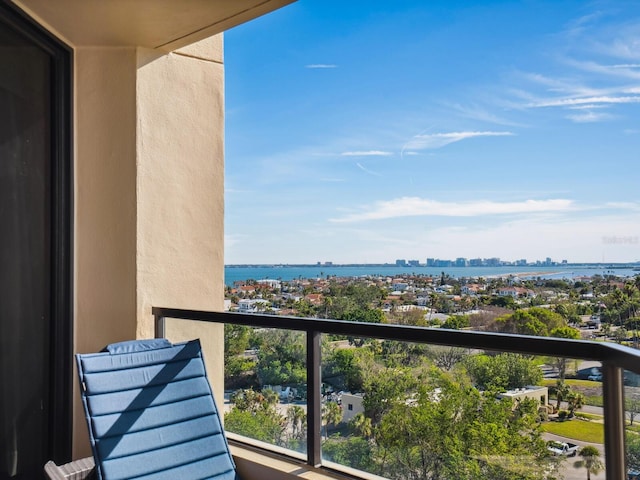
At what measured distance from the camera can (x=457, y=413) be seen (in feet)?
7.97

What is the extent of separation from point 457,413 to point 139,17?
278cm

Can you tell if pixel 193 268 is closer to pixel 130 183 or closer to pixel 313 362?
pixel 130 183

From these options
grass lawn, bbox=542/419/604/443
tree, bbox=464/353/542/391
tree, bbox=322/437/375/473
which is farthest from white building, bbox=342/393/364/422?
grass lawn, bbox=542/419/604/443

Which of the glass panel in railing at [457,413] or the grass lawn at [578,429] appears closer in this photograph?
the grass lawn at [578,429]

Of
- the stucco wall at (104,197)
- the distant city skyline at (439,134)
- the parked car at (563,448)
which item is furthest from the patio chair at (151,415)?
the distant city skyline at (439,134)

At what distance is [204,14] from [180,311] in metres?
1.85

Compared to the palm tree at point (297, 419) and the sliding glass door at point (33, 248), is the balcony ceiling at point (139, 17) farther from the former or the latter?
the palm tree at point (297, 419)

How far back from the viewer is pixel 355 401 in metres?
2.76

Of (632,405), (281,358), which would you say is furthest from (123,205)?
(632,405)

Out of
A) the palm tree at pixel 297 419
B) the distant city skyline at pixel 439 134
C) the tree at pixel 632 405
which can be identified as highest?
the distant city skyline at pixel 439 134

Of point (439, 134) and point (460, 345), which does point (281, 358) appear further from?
point (439, 134)

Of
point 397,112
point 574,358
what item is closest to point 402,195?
point 397,112

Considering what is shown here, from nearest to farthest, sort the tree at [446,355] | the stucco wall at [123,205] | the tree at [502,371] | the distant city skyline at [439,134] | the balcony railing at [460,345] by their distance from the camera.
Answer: the balcony railing at [460,345]
the tree at [502,371]
the tree at [446,355]
the stucco wall at [123,205]
the distant city skyline at [439,134]

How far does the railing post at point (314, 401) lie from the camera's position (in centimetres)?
285
